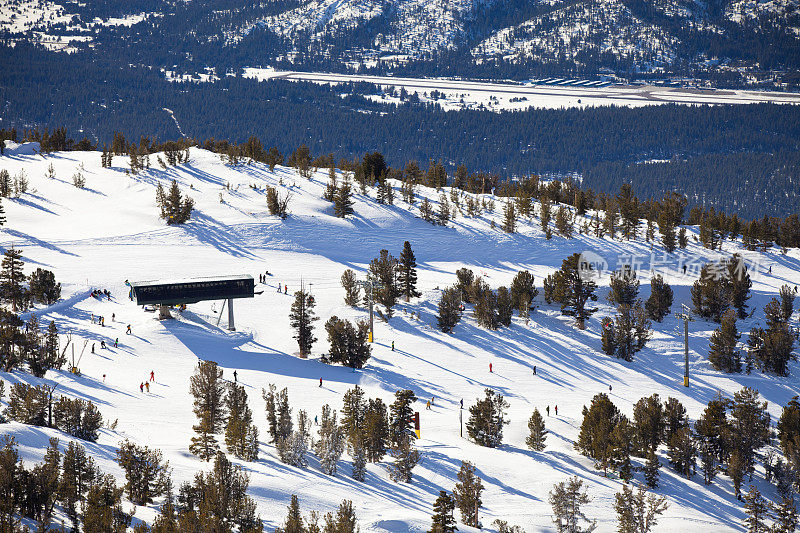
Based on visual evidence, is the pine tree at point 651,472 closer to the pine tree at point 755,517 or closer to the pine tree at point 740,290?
the pine tree at point 755,517

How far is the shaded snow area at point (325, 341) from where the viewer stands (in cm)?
4934

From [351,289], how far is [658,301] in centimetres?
3284

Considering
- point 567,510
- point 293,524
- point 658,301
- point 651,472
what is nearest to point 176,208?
point 658,301

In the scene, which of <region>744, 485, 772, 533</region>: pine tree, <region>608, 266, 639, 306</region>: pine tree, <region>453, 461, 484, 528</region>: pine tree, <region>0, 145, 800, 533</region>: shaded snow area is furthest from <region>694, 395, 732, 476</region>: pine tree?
<region>608, 266, 639, 306</region>: pine tree

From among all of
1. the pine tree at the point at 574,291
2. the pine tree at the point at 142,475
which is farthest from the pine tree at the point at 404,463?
the pine tree at the point at 574,291

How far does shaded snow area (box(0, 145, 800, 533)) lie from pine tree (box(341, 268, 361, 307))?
214cm

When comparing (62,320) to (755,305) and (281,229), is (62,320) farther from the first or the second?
(755,305)

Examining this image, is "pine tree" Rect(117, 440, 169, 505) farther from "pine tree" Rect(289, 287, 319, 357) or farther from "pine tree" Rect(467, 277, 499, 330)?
"pine tree" Rect(467, 277, 499, 330)

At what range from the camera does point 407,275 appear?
8956 centimetres

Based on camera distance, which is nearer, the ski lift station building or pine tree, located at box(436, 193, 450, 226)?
the ski lift station building

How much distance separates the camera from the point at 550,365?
79.4 meters

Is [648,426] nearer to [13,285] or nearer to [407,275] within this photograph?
[407,275]

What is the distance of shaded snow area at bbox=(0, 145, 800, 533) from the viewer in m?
49.3

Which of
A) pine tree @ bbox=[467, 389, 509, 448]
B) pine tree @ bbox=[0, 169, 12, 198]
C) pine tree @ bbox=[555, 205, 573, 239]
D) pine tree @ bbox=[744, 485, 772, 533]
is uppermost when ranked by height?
pine tree @ bbox=[0, 169, 12, 198]
